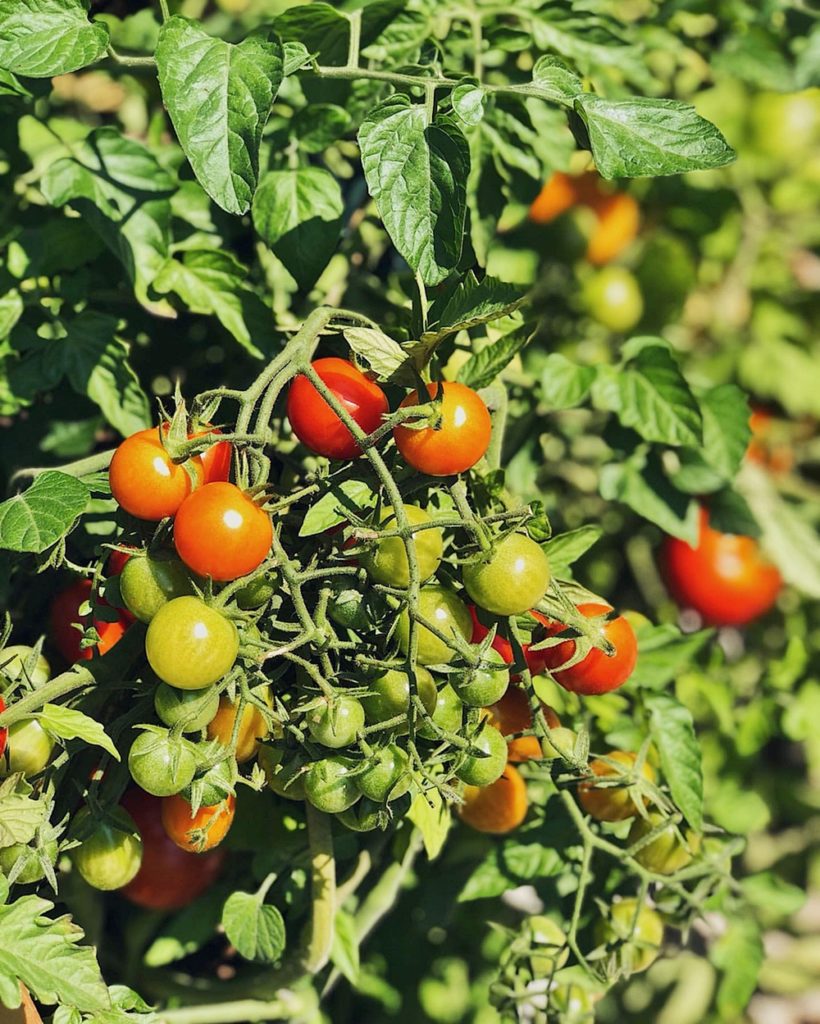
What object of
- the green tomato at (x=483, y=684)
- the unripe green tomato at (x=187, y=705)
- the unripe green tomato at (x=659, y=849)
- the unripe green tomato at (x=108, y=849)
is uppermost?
the green tomato at (x=483, y=684)

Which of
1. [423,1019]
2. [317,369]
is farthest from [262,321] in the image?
[423,1019]

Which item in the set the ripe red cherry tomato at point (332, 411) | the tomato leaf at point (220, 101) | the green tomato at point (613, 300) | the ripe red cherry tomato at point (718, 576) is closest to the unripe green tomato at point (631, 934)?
the ripe red cherry tomato at point (332, 411)

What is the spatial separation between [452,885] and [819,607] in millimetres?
860

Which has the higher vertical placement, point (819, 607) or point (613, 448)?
point (613, 448)

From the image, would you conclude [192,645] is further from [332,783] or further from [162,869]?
[162,869]

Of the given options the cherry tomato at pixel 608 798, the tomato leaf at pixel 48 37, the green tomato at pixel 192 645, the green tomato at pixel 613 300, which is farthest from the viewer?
the green tomato at pixel 613 300

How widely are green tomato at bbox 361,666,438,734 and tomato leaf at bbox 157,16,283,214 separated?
10.6 inches

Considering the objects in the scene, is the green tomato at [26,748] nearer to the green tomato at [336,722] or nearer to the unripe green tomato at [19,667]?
the unripe green tomato at [19,667]

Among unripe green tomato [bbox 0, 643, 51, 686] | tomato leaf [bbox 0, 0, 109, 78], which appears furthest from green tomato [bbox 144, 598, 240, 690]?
tomato leaf [bbox 0, 0, 109, 78]

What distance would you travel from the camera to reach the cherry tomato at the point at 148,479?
583 mm

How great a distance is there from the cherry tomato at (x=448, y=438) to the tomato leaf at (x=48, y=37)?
0.29 m

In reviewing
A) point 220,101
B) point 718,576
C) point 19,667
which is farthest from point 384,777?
point 718,576

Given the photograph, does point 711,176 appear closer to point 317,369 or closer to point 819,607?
point 819,607

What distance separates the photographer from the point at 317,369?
640 millimetres
